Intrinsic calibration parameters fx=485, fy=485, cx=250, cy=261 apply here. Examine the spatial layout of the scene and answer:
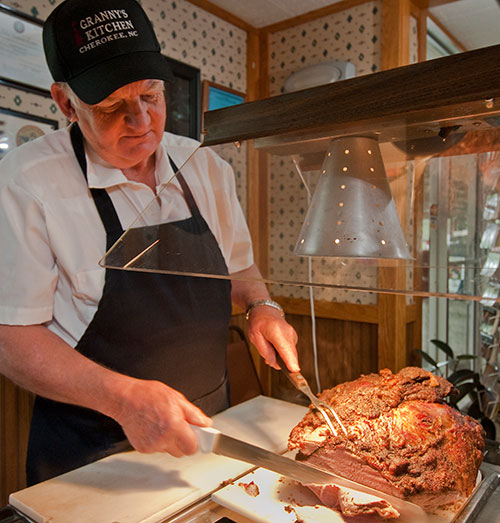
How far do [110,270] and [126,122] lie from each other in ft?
1.29

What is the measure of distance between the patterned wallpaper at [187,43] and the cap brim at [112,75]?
0.94 metres

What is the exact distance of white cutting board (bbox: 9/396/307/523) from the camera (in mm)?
930

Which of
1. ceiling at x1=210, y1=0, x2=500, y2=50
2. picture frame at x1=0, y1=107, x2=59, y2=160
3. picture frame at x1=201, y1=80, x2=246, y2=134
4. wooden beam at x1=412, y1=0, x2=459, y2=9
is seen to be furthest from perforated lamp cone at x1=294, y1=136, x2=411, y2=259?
wooden beam at x1=412, y1=0, x2=459, y2=9

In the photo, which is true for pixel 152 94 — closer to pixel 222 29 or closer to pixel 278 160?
pixel 278 160

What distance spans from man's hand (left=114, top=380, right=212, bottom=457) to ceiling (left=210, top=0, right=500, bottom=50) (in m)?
2.08

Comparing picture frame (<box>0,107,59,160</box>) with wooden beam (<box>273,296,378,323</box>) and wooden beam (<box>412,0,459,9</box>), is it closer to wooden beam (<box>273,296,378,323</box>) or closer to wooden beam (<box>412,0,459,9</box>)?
wooden beam (<box>273,296,378,323</box>)

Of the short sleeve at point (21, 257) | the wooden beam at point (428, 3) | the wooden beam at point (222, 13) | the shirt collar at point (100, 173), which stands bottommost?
the short sleeve at point (21, 257)

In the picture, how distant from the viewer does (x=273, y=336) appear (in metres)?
1.29

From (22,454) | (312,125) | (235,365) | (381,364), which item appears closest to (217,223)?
(312,125)

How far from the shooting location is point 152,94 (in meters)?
1.24

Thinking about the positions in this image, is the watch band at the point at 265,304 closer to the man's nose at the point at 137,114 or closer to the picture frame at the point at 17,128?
the man's nose at the point at 137,114

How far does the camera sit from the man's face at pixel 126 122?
3.94ft

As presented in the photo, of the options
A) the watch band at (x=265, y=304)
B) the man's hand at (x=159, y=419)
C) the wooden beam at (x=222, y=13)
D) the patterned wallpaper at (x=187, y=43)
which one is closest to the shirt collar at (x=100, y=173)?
the watch band at (x=265, y=304)

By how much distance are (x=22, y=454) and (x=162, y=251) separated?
1.46 metres
